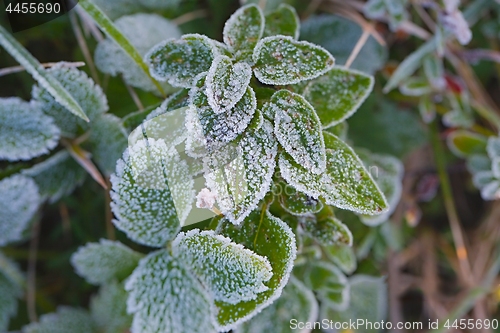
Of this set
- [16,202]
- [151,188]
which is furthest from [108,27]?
[16,202]

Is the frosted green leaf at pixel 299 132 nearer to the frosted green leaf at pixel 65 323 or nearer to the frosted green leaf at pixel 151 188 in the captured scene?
the frosted green leaf at pixel 151 188

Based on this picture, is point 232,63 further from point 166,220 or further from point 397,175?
point 397,175

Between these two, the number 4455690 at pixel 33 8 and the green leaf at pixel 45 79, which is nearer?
the green leaf at pixel 45 79

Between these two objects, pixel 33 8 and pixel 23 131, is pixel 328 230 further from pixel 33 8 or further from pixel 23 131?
pixel 33 8

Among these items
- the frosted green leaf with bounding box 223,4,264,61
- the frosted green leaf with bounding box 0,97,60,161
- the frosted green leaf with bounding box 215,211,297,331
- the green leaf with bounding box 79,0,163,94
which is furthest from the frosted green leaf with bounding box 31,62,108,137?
the frosted green leaf with bounding box 215,211,297,331

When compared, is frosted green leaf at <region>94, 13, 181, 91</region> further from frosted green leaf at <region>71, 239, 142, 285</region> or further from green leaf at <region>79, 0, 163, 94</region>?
frosted green leaf at <region>71, 239, 142, 285</region>

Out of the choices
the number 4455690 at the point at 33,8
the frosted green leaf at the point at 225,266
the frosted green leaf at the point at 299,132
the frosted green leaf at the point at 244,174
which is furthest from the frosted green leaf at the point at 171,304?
the number 4455690 at the point at 33,8
